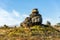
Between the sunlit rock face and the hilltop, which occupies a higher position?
the sunlit rock face

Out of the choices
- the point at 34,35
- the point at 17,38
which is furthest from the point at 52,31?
the point at 17,38

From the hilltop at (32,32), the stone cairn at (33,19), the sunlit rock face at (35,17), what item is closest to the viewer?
the hilltop at (32,32)

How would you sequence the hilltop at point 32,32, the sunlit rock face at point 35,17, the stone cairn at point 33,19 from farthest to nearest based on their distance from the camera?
1. the sunlit rock face at point 35,17
2. the stone cairn at point 33,19
3. the hilltop at point 32,32

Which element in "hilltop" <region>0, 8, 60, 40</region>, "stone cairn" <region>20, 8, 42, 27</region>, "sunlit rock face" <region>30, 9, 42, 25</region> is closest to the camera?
"hilltop" <region>0, 8, 60, 40</region>

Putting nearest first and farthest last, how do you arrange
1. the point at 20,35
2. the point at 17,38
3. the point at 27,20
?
the point at 17,38, the point at 20,35, the point at 27,20

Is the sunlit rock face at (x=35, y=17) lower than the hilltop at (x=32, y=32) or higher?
higher

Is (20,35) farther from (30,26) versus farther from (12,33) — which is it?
(30,26)

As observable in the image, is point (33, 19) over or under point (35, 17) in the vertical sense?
under

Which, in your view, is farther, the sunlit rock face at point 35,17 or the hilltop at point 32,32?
the sunlit rock face at point 35,17

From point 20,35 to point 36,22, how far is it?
9610 millimetres

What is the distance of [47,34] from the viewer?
5231cm

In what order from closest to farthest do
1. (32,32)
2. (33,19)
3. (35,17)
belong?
1. (32,32)
2. (35,17)
3. (33,19)

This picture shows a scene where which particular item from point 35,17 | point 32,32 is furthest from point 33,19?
point 32,32

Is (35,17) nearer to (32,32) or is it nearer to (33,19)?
(33,19)
